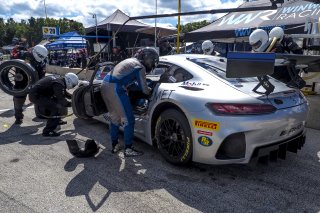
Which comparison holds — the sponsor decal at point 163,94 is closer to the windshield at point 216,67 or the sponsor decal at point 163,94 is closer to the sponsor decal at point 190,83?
the sponsor decal at point 190,83

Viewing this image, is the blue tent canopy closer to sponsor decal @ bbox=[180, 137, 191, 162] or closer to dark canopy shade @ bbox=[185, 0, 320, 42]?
dark canopy shade @ bbox=[185, 0, 320, 42]

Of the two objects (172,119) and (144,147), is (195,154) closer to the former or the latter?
(172,119)

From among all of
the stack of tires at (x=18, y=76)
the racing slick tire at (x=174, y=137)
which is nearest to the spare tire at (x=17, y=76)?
the stack of tires at (x=18, y=76)

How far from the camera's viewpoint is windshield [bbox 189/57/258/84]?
141 inches

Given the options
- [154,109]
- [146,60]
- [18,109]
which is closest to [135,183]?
[154,109]

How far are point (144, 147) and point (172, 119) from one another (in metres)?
1.14

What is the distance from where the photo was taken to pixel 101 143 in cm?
475

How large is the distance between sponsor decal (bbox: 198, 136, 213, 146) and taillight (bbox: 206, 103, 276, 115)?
1.02ft

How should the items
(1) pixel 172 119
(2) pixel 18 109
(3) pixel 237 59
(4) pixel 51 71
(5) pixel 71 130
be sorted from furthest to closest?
(4) pixel 51 71 → (2) pixel 18 109 → (5) pixel 71 130 → (1) pixel 172 119 → (3) pixel 237 59

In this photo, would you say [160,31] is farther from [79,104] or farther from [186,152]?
[186,152]

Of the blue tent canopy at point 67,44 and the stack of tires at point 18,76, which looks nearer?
the stack of tires at point 18,76

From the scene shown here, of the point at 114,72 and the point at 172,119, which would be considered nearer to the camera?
the point at 172,119

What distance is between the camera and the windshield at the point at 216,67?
358 cm

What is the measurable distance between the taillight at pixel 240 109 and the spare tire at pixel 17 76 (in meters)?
4.45
